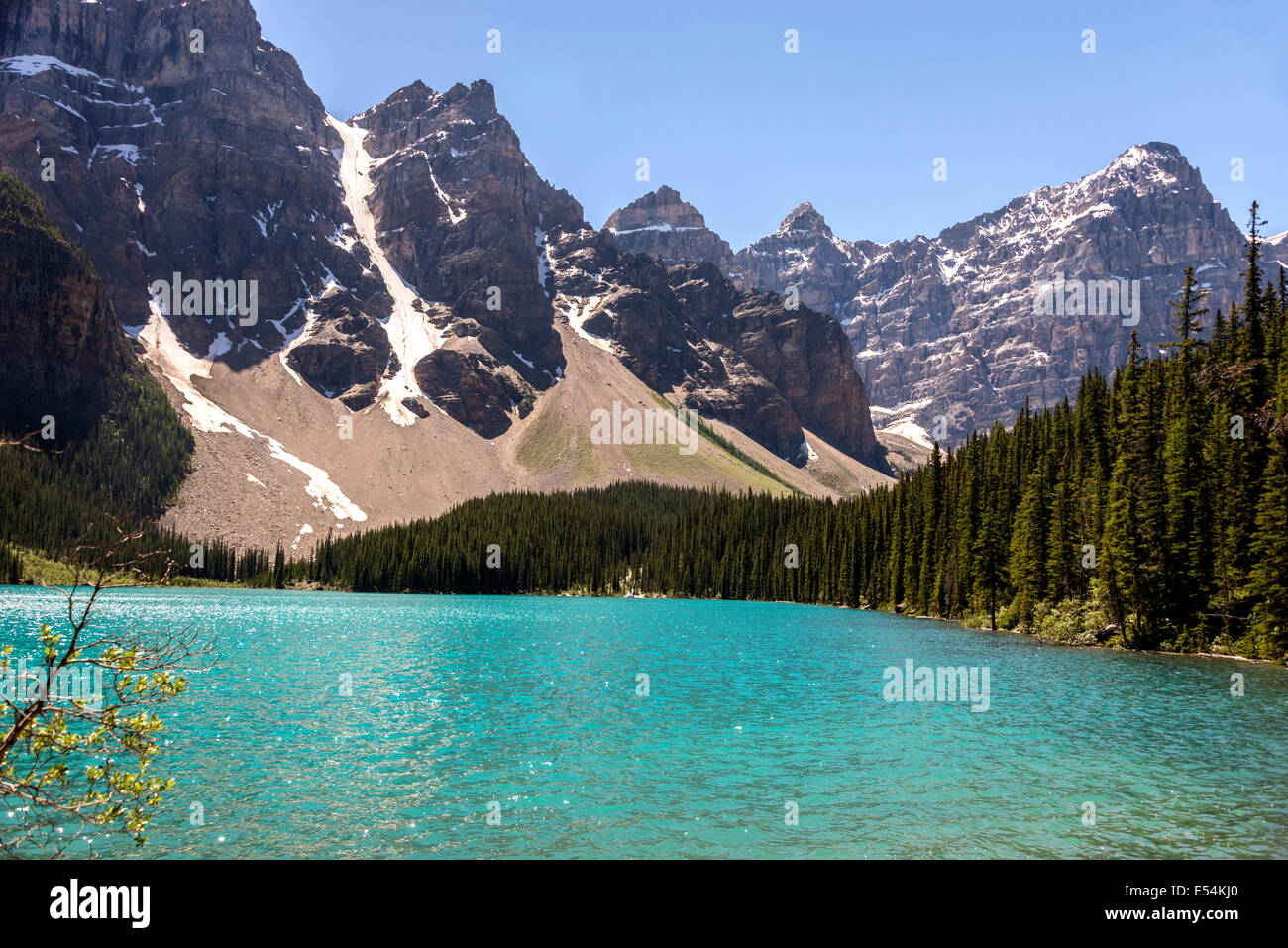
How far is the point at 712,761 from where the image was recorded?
88.3ft

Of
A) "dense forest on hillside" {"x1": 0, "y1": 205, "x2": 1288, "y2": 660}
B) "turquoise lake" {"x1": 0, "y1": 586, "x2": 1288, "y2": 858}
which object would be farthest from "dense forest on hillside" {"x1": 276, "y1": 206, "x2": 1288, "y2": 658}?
"turquoise lake" {"x1": 0, "y1": 586, "x2": 1288, "y2": 858}

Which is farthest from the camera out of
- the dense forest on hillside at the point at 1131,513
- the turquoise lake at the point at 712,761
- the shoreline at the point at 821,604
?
the dense forest on hillside at the point at 1131,513

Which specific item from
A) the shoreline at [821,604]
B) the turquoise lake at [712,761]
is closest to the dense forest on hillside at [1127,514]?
the shoreline at [821,604]

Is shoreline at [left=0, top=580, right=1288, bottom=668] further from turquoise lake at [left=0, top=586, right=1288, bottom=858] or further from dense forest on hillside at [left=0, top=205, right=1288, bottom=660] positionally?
turquoise lake at [left=0, top=586, right=1288, bottom=858]

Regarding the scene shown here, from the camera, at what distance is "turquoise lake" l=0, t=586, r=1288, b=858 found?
19141mm

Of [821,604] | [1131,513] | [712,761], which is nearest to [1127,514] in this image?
[1131,513]

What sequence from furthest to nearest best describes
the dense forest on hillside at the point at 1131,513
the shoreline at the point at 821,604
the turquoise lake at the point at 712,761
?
the dense forest on hillside at the point at 1131,513 → the shoreline at the point at 821,604 → the turquoise lake at the point at 712,761

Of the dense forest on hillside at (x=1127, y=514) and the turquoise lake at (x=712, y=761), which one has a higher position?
the dense forest on hillside at (x=1127, y=514)

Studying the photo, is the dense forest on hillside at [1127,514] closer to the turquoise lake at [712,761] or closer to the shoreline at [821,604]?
the shoreline at [821,604]

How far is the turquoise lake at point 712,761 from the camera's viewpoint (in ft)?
62.8

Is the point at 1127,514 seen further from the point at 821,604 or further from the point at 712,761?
the point at 821,604
